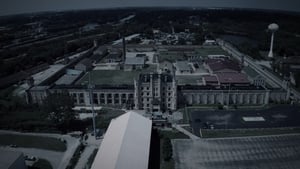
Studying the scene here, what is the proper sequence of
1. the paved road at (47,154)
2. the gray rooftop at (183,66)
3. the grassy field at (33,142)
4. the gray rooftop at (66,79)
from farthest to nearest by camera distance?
the gray rooftop at (183,66), the gray rooftop at (66,79), the grassy field at (33,142), the paved road at (47,154)

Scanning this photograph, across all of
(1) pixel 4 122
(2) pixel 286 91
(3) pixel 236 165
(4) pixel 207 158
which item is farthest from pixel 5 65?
(2) pixel 286 91

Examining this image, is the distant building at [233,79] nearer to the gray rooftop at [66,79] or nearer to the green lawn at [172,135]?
the green lawn at [172,135]

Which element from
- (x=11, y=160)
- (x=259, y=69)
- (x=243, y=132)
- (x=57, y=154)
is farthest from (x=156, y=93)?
(x=259, y=69)

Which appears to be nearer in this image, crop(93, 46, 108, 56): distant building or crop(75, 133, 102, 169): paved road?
crop(75, 133, 102, 169): paved road

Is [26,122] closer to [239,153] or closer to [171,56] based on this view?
[239,153]

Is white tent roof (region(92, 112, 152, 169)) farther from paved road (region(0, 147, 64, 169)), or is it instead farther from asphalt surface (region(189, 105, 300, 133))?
asphalt surface (region(189, 105, 300, 133))

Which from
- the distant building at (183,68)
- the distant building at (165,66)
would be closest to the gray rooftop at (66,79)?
the distant building at (165,66)

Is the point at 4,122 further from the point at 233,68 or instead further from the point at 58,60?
the point at 233,68

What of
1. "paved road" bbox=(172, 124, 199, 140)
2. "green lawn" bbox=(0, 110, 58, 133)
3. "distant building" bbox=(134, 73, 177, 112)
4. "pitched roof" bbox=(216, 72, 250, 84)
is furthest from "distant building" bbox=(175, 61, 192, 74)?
"green lawn" bbox=(0, 110, 58, 133)
